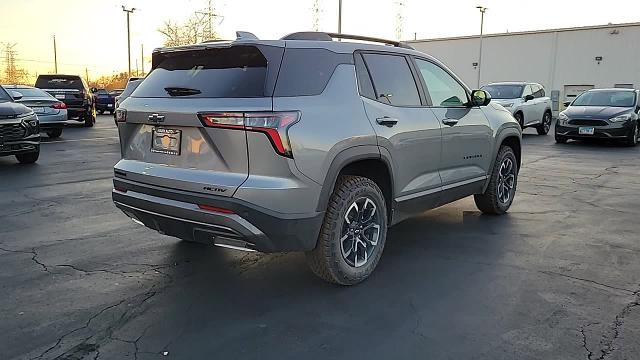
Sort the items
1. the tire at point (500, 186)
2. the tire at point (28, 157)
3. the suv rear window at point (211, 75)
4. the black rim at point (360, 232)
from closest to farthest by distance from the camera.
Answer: the suv rear window at point (211, 75), the black rim at point (360, 232), the tire at point (500, 186), the tire at point (28, 157)

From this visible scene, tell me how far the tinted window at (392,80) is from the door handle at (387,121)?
0.53 ft

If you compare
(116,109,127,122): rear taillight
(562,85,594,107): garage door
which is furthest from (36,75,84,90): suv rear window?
(562,85,594,107): garage door

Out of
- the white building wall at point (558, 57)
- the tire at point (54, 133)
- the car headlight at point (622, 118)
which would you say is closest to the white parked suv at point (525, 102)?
the car headlight at point (622, 118)

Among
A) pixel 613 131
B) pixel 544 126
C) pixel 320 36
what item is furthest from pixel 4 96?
pixel 544 126

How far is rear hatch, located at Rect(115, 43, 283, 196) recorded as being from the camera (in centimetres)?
344

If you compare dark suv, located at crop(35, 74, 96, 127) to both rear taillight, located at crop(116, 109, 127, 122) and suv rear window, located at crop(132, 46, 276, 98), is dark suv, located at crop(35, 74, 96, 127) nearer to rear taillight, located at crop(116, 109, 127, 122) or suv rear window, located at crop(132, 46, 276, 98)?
rear taillight, located at crop(116, 109, 127, 122)

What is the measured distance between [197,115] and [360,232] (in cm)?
153

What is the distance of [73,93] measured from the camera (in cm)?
1894

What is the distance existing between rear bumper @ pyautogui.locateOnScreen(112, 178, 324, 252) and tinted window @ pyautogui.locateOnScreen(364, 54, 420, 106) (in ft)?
4.19

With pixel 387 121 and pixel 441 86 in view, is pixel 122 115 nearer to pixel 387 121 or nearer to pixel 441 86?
pixel 387 121

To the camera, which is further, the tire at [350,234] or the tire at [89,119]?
the tire at [89,119]

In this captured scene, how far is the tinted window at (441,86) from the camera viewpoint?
4980 millimetres

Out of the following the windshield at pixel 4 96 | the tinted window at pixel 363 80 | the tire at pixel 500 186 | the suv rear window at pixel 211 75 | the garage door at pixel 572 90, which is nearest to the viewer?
the suv rear window at pixel 211 75

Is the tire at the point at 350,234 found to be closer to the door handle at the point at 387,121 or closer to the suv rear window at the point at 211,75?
the door handle at the point at 387,121
